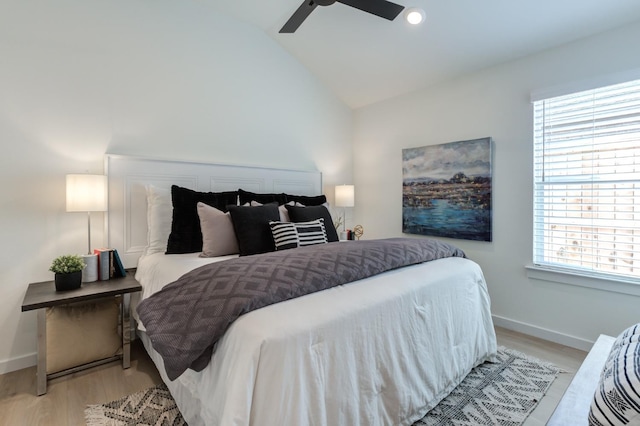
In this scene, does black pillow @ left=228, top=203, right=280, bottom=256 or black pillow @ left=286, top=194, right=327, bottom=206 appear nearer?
black pillow @ left=228, top=203, right=280, bottom=256

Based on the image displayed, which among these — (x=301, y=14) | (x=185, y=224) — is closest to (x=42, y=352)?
(x=185, y=224)

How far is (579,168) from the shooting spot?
2527 millimetres

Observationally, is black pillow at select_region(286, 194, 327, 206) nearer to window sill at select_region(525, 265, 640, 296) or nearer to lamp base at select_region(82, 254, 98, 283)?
lamp base at select_region(82, 254, 98, 283)

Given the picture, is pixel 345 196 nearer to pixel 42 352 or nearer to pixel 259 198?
pixel 259 198

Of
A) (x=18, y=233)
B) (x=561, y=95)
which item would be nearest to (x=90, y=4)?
(x=18, y=233)

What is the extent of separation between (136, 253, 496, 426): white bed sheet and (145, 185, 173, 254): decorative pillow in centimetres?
57

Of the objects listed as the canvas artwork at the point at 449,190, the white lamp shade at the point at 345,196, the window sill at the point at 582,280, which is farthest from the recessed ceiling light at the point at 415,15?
the window sill at the point at 582,280

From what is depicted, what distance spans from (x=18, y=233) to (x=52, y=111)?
2.94ft

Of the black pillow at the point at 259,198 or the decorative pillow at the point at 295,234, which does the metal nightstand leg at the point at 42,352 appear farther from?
the black pillow at the point at 259,198

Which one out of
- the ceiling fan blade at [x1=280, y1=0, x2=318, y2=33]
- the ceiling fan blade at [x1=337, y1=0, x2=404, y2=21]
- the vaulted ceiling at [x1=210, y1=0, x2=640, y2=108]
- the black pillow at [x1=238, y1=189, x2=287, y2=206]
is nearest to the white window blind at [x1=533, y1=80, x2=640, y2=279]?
the vaulted ceiling at [x1=210, y1=0, x2=640, y2=108]

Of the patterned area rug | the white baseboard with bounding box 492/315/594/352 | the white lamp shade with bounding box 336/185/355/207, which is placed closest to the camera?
the patterned area rug

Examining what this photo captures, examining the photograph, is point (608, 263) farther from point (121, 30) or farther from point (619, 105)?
point (121, 30)

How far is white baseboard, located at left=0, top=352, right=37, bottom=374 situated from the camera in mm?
2166

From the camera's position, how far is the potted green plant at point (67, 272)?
6.61 feet
